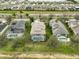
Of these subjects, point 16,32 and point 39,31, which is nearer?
point 39,31

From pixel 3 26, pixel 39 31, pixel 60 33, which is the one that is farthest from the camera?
pixel 3 26

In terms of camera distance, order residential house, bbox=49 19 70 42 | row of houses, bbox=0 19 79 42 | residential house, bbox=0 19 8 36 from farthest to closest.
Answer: residential house, bbox=0 19 8 36 → row of houses, bbox=0 19 79 42 → residential house, bbox=49 19 70 42

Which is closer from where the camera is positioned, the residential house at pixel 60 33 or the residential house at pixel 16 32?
the residential house at pixel 60 33

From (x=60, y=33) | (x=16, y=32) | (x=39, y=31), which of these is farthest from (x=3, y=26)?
(x=60, y=33)

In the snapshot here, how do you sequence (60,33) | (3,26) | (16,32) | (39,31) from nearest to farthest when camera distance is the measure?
(60,33), (39,31), (16,32), (3,26)

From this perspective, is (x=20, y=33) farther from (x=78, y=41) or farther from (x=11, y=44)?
(x=78, y=41)

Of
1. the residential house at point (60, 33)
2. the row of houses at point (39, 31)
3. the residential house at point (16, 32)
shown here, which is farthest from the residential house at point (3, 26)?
the residential house at point (60, 33)

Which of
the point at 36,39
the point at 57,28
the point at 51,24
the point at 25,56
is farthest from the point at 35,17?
the point at 25,56

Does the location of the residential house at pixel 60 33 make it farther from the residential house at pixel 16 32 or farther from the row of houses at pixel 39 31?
the residential house at pixel 16 32

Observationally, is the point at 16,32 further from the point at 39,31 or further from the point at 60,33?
the point at 60,33

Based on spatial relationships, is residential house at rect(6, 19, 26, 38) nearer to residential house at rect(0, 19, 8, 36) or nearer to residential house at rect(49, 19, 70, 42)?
residential house at rect(0, 19, 8, 36)

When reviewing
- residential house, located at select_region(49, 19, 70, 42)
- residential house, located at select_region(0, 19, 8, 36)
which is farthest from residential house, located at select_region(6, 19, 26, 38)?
residential house, located at select_region(49, 19, 70, 42)
